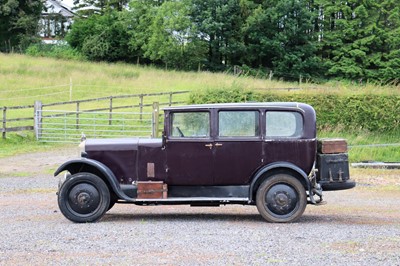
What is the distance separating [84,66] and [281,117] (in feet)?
119

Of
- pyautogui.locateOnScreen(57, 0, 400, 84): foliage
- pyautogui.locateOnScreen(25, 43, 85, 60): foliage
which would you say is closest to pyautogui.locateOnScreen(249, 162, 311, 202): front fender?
pyautogui.locateOnScreen(57, 0, 400, 84): foliage

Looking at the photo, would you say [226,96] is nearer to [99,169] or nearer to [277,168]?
[277,168]

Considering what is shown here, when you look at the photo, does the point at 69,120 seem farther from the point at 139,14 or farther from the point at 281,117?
the point at 139,14

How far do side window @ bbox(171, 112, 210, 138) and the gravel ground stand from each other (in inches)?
53.6

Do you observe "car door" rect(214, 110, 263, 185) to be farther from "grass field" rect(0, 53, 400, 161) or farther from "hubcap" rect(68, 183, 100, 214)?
"grass field" rect(0, 53, 400, 161)

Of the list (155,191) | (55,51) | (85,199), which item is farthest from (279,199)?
(55,51)

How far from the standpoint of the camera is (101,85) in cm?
3638

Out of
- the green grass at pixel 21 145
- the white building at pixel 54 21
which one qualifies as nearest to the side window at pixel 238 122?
the green grass at pixel 21 145

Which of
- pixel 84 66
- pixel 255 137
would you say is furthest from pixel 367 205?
pixel 84 66

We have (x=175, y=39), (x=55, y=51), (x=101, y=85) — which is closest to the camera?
(x=101, y=85)

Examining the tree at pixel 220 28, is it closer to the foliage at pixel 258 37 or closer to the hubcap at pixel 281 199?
the foliage at pixel 258 37

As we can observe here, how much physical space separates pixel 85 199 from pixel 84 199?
0.02 metres

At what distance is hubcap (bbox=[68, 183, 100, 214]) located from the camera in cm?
878

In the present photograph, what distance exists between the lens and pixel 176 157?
8.85 metres
